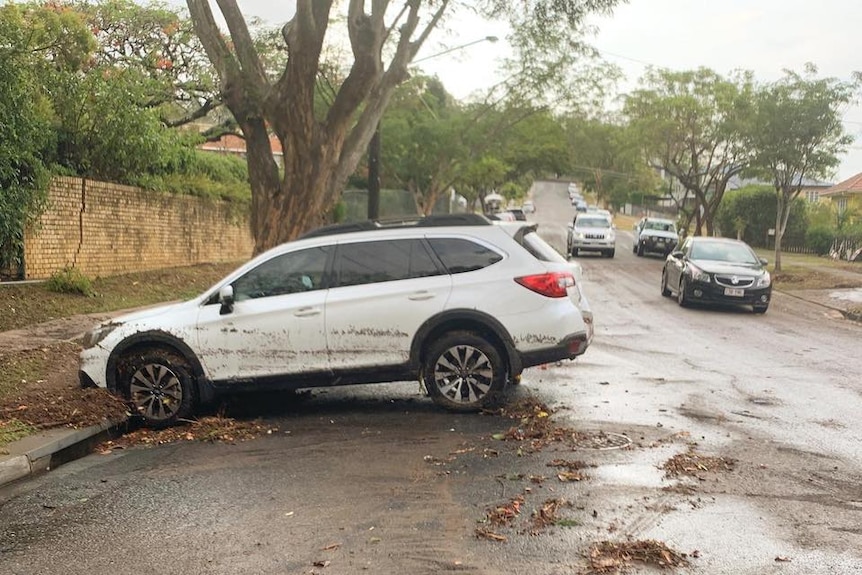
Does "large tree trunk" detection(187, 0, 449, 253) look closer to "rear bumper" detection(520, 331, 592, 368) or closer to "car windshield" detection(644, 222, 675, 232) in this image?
"rear bumper" detection(520, 331, 592, 368)

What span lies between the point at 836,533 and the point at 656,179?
7366 centimetres

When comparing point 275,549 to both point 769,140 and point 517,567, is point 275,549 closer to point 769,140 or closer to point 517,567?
point 517,567

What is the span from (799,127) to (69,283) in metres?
20.0

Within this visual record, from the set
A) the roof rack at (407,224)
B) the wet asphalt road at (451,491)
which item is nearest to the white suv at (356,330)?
the roof rack at (407,224)

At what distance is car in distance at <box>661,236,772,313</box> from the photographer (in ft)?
51.3

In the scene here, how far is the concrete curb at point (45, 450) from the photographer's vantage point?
588 cm

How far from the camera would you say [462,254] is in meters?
7.49

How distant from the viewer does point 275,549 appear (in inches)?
169

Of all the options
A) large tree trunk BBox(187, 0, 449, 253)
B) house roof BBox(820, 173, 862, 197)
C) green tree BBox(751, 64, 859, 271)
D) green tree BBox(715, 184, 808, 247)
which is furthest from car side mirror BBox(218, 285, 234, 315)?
house roof BBox(820, 173, 862, 197)

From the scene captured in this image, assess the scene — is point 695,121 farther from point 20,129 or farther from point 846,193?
point 20,129

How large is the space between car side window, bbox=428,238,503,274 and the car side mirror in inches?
75.3

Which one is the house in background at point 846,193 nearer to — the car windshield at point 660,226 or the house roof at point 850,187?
the house roof at point 850,187

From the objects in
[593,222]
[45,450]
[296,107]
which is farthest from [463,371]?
[593,222]

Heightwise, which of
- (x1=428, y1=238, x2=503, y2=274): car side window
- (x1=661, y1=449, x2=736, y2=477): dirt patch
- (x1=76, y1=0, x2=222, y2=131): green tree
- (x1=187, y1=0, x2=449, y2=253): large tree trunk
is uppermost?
(x1=76, y1=0, x2=222, y2=131): green tree
